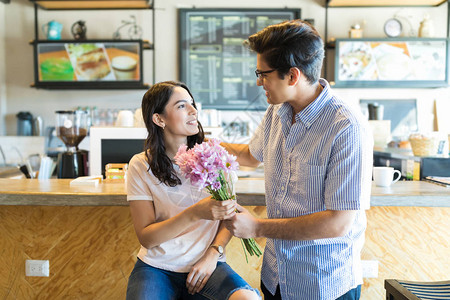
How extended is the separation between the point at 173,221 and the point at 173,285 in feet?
0.79

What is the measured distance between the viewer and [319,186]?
1.35m

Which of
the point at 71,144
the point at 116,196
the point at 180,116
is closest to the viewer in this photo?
the point at 180,116

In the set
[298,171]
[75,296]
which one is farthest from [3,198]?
[298,171]

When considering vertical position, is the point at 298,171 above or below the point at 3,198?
above

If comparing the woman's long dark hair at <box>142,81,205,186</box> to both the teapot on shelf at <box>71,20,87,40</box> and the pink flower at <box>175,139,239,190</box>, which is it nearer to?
the pink flower at <box>175,139,239,190</box>

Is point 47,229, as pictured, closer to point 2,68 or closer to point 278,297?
point 278,297

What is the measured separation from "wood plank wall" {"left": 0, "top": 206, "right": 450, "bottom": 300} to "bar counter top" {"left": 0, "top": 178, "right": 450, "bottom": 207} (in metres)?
0.11

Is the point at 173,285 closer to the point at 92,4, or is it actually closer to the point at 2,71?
the point at 92,4

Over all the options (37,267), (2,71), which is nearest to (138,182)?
(37,267)

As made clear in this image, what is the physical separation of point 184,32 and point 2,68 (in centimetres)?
218

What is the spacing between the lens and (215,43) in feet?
16.4

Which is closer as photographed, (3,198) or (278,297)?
(278,297)

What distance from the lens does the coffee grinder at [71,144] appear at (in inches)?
102

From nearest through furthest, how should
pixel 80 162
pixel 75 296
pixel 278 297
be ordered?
pixel 278 297 → pixel 75 296 → pixel 80 162
